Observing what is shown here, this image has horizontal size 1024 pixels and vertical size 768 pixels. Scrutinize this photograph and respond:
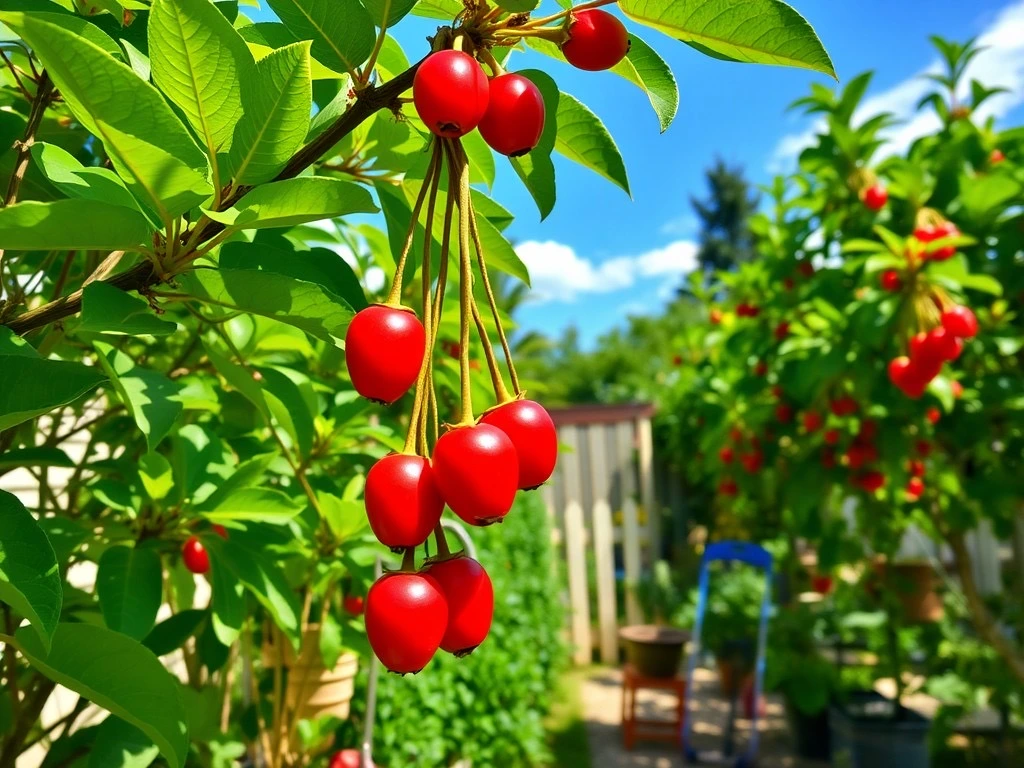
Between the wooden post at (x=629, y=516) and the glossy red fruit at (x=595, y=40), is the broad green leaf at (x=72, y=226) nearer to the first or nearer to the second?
the glossy red fruit at (x=595, y=40)

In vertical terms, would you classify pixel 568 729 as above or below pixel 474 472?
below

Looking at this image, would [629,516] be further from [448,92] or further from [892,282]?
[448,92]

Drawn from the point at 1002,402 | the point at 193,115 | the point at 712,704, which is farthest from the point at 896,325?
the point at 712,704

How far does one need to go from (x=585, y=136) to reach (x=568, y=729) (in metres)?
5.22

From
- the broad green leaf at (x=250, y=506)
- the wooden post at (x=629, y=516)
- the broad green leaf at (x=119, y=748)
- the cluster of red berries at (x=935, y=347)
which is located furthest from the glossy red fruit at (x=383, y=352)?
the wooden post at (x=629, y=516)

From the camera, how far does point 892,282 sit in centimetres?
250

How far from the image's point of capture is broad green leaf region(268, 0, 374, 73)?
0.56m

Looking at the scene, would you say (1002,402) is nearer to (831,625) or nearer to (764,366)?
(764,366)

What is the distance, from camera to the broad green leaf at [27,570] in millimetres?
500

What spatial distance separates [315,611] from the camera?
1762 mm

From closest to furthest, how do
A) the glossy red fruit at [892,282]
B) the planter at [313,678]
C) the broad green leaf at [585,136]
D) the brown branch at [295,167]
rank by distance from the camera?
the brown branch at [295,167]
the broad green leaf at [585,136]
the planter at [313,678]
the glossy red fruit at [892,282]

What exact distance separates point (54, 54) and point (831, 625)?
4.97m

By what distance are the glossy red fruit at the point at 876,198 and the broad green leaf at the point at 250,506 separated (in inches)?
105

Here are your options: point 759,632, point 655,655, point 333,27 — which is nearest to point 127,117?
point 333,27
